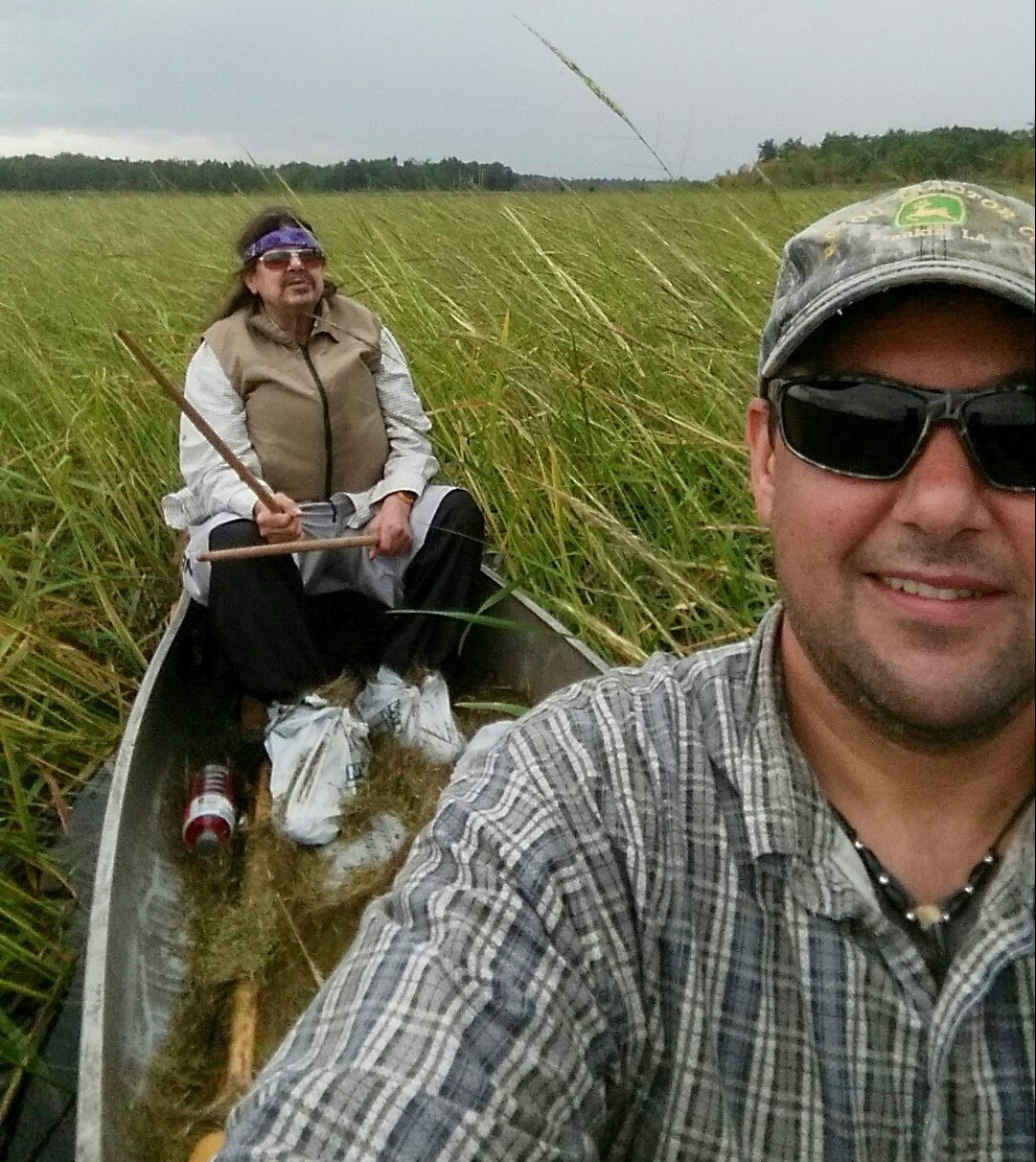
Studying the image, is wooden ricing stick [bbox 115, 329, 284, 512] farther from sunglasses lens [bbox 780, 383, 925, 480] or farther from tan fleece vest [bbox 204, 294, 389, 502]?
sunglasses lens [bbox 780, 383, 925, 480]

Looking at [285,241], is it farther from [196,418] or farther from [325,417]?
[196,418]

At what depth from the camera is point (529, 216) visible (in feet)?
11.5

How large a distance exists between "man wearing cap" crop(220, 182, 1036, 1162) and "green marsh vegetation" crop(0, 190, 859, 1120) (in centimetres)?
32

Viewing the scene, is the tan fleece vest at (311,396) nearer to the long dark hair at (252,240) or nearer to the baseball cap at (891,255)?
the long dark hair at (252,240)

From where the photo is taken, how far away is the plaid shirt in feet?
2.39

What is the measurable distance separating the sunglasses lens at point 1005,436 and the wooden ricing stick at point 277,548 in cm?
198

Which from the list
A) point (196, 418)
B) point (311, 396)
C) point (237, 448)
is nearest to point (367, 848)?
point (196, 418)

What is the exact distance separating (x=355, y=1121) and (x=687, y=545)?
1.64m

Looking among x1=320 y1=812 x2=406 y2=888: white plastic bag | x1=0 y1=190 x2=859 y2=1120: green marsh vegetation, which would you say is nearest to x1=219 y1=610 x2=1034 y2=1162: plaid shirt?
x1=0 y1=190 x2=859 y2=1120: green marsh vegetation

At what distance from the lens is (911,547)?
1.93 feet

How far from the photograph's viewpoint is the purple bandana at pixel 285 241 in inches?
109

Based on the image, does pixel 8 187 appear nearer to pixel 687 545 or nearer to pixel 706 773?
pixel 687 545

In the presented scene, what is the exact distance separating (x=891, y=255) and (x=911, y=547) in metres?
0.31

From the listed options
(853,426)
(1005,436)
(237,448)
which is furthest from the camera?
(237,448)
